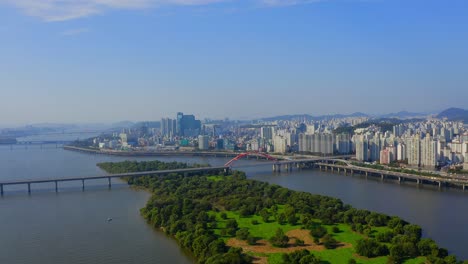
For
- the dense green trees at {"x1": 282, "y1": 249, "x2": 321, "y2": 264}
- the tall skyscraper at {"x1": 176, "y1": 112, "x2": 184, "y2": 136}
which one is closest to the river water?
the dense green trees at {"x1": 282, "y1": 249, "x2": 321, "y2": 264}

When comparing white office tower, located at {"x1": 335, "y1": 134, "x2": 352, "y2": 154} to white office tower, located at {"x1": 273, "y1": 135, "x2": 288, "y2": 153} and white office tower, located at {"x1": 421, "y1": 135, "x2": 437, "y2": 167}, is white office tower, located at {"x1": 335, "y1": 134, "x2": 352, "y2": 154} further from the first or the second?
white office tower, located at {"x1": 421, "y1": 135, "x2": 437, "y2": 167}

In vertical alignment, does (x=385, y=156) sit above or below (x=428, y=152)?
below

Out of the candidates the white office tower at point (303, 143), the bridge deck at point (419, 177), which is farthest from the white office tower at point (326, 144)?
the bridge deck at point (419, 177)

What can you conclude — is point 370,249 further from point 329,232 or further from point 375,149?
point 375,149

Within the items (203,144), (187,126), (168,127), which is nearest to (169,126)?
(168,127)

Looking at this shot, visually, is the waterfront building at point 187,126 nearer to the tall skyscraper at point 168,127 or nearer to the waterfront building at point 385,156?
the tall skyscraper at point 168,127

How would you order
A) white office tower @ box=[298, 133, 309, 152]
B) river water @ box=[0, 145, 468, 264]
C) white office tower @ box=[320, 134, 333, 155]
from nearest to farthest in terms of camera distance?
1. river water @ box=[0, 145, 468, 264]
2. white office tower @ box=[320, 134, 333, 155]
3. white office tower @ box=[298, 133, 309, 152]
